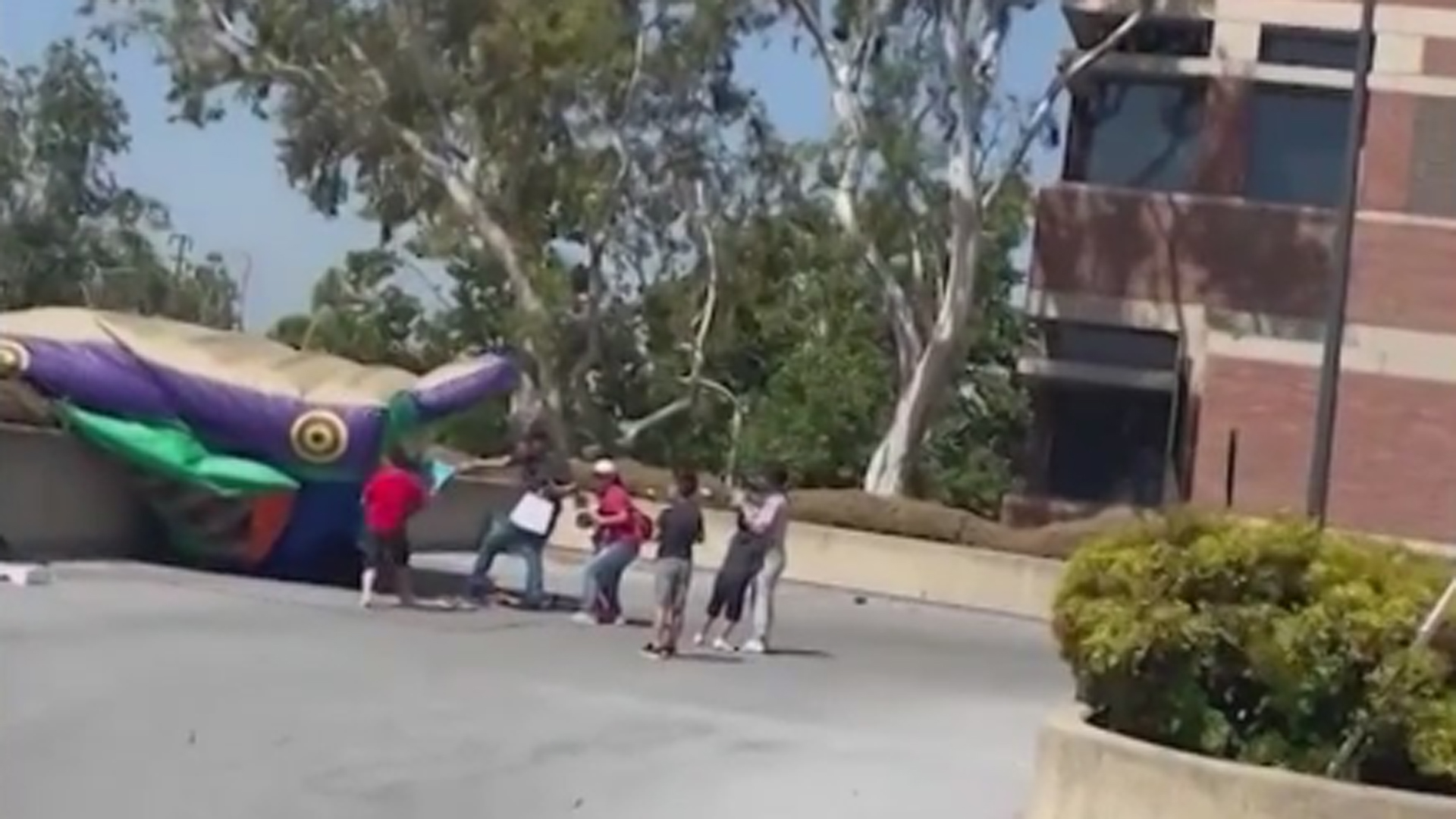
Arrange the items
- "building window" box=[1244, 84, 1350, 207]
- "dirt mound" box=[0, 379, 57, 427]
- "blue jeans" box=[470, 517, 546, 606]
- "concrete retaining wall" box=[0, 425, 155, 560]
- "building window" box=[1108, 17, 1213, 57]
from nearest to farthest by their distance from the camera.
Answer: "blue jeans" box=[470, 517, 546, 606]
"dirt mound" box=[0, 379, 57, 427]
"concrete retaining wall" box=[0, 425, 155, 560]
"building window" box=[1244, 84, 1350, 207]
"building window" box=[1108, 17, 1213, 57]

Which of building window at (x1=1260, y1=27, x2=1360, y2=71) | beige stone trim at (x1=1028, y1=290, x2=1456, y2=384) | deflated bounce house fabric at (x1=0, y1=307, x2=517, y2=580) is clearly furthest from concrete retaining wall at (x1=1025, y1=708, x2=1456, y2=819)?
building window at (x1=1260, y1=27, x2=1360, y2=71)

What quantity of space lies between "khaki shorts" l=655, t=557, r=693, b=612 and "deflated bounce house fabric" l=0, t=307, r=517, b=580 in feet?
13.7

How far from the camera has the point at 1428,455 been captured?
39.9m

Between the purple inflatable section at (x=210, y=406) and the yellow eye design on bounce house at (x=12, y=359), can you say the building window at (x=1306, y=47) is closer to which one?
the purple inflatable section at (x=210, y=406)

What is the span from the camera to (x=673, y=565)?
2084 cm

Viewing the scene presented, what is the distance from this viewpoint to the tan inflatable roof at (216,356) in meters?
24.0

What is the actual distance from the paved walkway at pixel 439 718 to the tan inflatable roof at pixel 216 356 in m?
1.66

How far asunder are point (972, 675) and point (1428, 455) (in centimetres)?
1821

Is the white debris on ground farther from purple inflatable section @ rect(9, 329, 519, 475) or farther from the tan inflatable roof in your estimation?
the tan inflatable roof

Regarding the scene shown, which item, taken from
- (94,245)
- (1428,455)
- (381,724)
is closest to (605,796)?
(381,724)

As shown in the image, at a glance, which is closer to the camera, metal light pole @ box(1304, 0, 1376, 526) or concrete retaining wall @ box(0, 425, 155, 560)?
concrete retaining wall @ box(0, 425, 155, 560)

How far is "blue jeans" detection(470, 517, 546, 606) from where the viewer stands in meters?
23.7

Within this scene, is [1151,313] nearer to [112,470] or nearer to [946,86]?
[946,86]

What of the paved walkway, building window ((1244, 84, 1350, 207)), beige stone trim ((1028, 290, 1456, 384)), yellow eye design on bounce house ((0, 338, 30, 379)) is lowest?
the paved walkway
